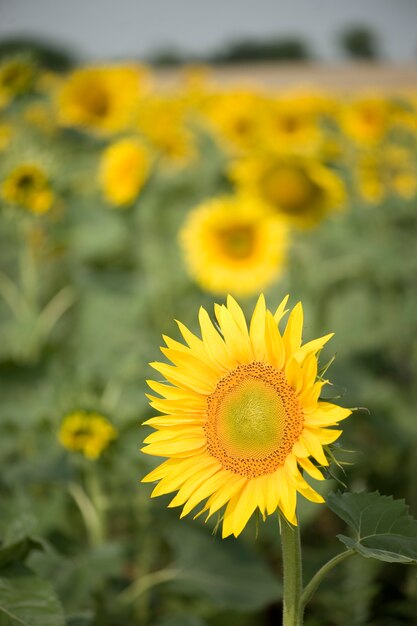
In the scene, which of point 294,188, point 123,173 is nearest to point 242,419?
point 294,188

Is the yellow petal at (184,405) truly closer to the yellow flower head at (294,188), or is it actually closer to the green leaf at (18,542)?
the green leaf at (18,542)

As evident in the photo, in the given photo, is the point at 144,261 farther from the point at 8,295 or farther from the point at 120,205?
the point at 8,295

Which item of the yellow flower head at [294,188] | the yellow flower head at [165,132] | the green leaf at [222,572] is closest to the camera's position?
the green leaf at [222,572]

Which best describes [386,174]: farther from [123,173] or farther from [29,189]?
[29,189]

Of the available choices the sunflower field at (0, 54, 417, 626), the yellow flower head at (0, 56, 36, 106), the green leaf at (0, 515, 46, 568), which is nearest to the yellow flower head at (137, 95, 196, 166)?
the sunflower field at (0, 54, 417, 626)

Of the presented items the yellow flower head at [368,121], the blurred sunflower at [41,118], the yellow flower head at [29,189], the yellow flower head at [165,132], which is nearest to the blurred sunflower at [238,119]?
the yellow flower head at [165,132]

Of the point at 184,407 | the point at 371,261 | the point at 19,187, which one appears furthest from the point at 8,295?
the point at 184,407

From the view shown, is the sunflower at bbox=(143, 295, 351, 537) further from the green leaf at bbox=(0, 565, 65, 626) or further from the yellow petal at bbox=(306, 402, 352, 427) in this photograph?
the green leaf at bbox=(0, 565, 65, 626)
